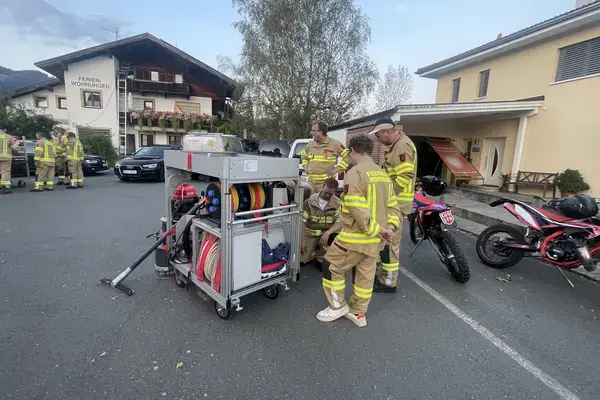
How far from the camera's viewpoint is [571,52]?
29.7 ft

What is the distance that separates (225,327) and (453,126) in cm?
1212

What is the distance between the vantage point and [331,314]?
2.91m

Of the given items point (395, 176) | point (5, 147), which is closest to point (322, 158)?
point (395, 176)

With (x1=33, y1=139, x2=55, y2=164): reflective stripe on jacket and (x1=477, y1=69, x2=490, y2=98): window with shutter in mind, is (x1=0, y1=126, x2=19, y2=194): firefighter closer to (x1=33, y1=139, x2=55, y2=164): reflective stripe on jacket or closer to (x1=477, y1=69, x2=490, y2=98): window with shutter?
(x1=33, y1=139, x2=55, y2=164): reflective stripe on jacket

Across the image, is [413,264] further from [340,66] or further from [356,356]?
[340,66]

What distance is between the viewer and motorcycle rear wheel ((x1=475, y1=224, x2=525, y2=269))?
421 cm

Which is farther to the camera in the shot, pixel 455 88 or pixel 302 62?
pixel 302 62

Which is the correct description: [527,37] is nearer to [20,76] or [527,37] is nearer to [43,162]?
[43,162]

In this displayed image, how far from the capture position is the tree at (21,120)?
19.6 meters

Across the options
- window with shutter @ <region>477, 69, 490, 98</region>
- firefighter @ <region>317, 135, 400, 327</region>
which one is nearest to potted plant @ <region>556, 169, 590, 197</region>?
window with shutter @ <region>477, 69, 490, 98</region>

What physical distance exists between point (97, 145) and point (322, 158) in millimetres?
20738

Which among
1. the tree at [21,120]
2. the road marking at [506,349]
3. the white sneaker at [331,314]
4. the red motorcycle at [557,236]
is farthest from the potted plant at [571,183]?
the tree at [21,120]

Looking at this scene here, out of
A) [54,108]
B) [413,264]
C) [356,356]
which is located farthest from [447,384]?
[54,108]

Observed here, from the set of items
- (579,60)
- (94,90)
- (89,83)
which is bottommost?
(579,60)
